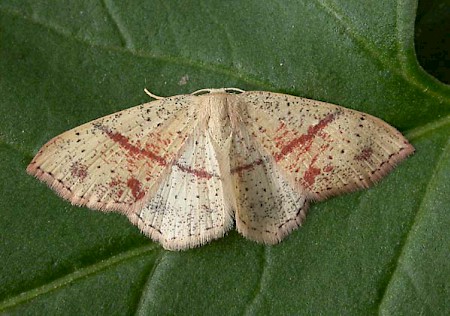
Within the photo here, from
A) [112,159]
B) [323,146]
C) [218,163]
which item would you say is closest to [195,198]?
[218,163]

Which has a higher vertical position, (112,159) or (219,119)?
(219,119)

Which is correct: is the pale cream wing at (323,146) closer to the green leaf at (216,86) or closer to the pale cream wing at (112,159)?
the green leaf at (216,86)

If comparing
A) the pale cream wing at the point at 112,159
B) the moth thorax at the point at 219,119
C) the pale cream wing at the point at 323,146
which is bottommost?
the pale cream wing at the point at 112,159

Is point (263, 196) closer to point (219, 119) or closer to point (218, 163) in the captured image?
point (218, 163)

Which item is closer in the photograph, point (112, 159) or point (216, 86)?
point (112, 159)

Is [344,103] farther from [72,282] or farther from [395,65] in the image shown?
[72,282]

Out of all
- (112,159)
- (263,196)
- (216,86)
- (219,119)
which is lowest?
(112,159)

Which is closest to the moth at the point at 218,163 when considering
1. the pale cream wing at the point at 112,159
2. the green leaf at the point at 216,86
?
the pale cream wing at the point at 112,159

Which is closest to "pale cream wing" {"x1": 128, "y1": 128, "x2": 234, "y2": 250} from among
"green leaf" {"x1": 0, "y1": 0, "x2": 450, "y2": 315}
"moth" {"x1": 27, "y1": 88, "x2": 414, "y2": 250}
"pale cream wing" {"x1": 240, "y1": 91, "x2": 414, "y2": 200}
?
"moth" {"x1": 27, "y1": 88, "x2": 414, "y2": 250}

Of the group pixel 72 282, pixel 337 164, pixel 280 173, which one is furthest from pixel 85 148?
pixel 337 164
